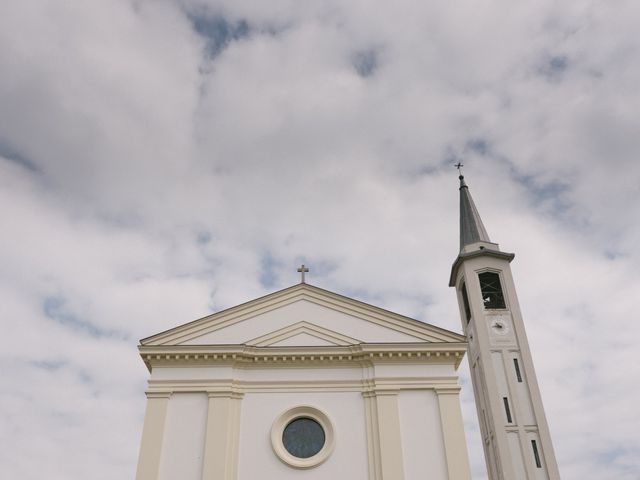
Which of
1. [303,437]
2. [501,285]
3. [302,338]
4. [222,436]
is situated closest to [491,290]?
[501,285]

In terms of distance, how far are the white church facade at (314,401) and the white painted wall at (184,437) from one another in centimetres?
3

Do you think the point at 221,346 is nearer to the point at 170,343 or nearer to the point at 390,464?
the point at 170,343

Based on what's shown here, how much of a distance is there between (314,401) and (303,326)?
2179mm

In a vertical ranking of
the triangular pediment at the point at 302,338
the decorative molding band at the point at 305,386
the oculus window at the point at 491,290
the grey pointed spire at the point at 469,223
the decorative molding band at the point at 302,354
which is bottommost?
the decorative molding band at the point at 305,386

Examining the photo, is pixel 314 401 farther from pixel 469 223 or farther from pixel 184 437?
pixel 469 223

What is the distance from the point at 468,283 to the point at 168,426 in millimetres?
11617

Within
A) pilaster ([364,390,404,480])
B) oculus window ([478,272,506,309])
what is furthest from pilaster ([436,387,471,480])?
oculus window ([478,272,506,309])

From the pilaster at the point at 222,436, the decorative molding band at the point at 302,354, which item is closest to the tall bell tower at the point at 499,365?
the decorative molding band at the point at 302,354

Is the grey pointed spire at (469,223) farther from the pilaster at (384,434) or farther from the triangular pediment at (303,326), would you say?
the pilaster at (384,434)

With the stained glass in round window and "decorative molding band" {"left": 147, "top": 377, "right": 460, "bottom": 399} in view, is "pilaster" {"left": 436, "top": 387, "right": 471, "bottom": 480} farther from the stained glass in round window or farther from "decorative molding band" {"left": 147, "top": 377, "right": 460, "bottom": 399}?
the stained glass in round window

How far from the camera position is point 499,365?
60.4 feet

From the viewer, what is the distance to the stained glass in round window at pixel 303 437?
14.2 meters

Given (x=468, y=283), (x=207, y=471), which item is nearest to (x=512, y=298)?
(x=468, y=283)

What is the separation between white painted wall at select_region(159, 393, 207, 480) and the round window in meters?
1.89
